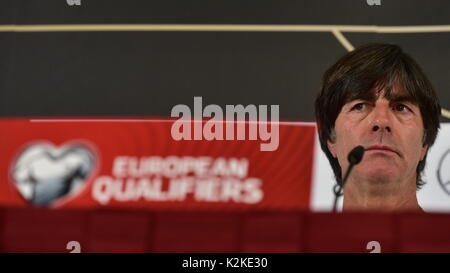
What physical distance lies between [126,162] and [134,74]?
632 mm

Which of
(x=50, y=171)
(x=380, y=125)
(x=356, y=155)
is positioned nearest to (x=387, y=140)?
(x=380, y=125)

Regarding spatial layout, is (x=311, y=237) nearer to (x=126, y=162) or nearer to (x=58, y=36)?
(x=126, y=162)

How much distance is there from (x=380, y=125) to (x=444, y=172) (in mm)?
518

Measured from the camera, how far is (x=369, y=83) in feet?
13.2

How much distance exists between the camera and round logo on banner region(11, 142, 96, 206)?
4.06 m

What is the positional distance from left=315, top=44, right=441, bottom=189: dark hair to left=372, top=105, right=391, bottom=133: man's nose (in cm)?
12

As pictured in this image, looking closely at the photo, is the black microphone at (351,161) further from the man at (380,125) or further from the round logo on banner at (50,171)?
the round logo on banner at (50,171)

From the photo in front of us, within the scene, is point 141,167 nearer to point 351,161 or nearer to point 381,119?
point 351,161

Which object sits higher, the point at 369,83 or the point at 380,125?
the point at 369,83

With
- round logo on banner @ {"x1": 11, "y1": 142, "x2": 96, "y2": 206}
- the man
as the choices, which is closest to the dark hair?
the man

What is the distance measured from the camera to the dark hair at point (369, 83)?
4.00 metres

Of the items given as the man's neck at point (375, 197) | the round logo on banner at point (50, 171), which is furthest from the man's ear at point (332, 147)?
the round logo on banner at point (50, 171)

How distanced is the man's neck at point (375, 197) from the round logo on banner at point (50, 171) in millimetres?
1774

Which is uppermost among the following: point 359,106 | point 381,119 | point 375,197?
point 359,106
